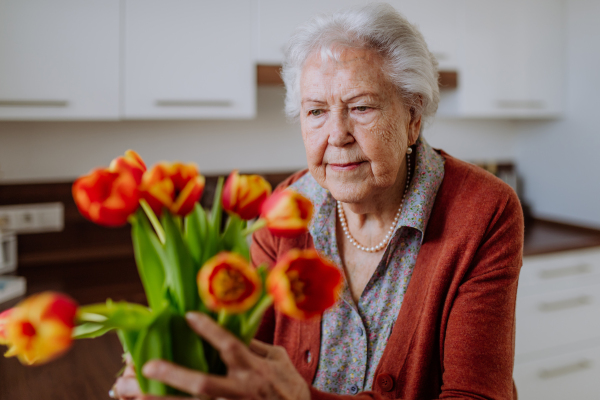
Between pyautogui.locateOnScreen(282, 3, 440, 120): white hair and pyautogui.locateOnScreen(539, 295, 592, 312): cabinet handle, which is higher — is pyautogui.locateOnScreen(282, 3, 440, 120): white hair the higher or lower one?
the higher one

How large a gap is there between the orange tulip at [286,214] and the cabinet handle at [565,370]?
6.89ft

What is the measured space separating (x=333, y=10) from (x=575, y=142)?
1.52 m

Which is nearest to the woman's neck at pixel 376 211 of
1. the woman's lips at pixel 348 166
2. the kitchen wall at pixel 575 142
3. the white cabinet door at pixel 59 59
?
the woman's lips at pixel 348 166

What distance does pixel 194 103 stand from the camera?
1.97 metres

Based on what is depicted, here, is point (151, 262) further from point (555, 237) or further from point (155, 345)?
point (555, 237)

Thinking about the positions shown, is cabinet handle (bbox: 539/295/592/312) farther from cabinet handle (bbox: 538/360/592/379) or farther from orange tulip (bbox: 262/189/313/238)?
orange tulip (bbox: 262/189/313/238)

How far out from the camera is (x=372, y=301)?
3.62ft

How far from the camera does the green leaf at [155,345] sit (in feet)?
1.64

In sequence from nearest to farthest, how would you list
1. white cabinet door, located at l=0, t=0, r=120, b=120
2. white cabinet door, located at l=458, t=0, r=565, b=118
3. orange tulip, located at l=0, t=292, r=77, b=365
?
1. orange tulip, located at l=0, t=292, r=77, b=365
2. white cabinet door, located at l=0, t=0, r=120, b=120
3. white cabinet door, located at l=458, t=0, r=565, b=118

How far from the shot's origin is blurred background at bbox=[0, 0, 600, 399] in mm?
1781

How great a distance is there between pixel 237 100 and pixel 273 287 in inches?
65.9

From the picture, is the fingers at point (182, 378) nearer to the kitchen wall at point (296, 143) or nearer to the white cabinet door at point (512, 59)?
the kitchen wall at point (296, 143)

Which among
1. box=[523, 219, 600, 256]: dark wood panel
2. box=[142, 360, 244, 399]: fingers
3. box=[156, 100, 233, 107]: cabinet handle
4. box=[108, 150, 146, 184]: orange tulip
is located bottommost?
box=[523, 219, 600, 256]: dark wood panel

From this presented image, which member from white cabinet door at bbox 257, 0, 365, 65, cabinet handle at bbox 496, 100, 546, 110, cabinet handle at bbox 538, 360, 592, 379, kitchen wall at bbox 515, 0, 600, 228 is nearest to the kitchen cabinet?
cabinet handle at bbox 538, 360, 592, 379
